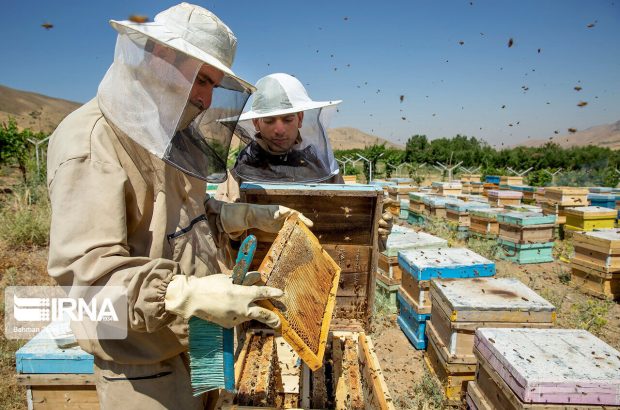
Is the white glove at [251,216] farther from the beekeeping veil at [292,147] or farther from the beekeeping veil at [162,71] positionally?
the beekeeping veil at [292,147]

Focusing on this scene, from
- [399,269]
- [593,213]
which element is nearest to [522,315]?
[399,269]

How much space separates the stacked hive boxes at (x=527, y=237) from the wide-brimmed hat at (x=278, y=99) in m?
6.21

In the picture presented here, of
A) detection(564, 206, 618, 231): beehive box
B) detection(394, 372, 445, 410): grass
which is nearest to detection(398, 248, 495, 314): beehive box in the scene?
detection(394, 372, 445, 410): grass

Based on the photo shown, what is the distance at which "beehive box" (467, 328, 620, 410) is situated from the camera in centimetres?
221

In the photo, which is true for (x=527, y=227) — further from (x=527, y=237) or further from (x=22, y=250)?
(x=22, y=250)

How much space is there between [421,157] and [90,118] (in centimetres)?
4187

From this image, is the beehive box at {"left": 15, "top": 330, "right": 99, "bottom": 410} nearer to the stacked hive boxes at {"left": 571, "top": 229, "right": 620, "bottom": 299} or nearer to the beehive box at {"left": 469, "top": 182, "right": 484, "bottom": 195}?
the stacked hive boxes at {"left": 571, "top": 229, "right": 620, "bottom": 299}

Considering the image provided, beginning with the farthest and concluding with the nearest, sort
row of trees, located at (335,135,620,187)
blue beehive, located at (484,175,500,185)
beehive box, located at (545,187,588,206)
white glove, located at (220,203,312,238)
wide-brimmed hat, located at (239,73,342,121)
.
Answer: row of trees, located at (335,135,620,187) < blue beehive, located at (484,175,500,185) < beehive box, located at (545,187,588,206) < wide-brimmed hat, located at (239,73,342,121) < white glove, located at (220,203,312,238)

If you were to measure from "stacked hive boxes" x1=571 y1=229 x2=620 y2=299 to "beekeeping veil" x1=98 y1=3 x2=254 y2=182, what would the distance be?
6854mm

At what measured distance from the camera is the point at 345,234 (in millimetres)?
2426

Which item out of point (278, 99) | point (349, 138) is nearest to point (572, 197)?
point (278, 99)

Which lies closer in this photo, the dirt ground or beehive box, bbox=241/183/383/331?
beehive box, bbox=241/183/383/331

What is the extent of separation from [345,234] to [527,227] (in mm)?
6758

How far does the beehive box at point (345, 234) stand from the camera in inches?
92.9
